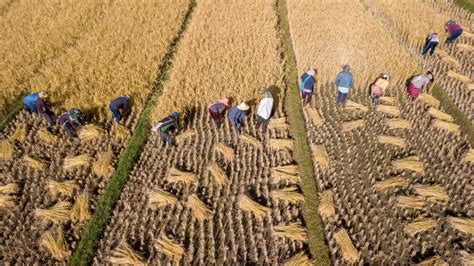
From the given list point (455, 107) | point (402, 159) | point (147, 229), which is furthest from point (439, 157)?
point (147, 229)

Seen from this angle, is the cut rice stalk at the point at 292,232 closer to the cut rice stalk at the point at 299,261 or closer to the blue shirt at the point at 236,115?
the cut rice stalk at the point at 299,261

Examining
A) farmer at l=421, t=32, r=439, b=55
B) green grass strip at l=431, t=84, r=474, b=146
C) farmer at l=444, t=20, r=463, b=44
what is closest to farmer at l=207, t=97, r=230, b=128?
green grass strip at l=431, t=84, r=474, b=146

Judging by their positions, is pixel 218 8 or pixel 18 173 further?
pixel 218 8

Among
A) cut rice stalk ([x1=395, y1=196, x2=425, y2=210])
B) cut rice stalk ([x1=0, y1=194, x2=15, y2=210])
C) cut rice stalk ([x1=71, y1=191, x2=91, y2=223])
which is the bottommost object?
cut rice stalk ([x1=0, y1=194, x2=15, y2=210])

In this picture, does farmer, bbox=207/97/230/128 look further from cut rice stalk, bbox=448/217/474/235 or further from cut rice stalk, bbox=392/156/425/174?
cut rice stalk, bbox=448/217/474/235

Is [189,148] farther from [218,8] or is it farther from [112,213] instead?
[218,8]

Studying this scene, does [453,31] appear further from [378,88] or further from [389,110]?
[389,110]

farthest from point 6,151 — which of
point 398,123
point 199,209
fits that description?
point 398,123
